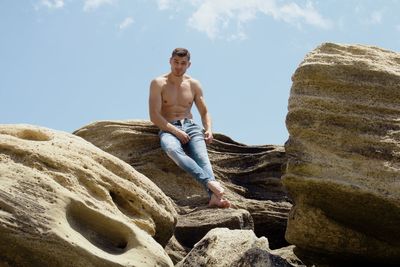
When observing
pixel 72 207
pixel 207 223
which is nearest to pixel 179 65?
pixel 207 223

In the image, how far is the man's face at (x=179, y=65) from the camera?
1105 cm

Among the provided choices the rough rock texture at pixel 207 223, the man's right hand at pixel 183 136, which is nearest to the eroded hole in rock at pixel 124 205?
the rough rock texture at pixel 207 223

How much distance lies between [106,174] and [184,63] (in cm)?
360

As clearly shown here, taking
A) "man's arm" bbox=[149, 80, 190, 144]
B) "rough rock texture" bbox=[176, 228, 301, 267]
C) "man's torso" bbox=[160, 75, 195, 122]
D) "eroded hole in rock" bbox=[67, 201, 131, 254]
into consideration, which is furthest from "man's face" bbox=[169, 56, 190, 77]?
"eroded hole in rock" bbox=[67, 201, 131, 254]

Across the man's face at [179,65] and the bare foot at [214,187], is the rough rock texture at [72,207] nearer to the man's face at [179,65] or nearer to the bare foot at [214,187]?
the bare foot at [214,187]

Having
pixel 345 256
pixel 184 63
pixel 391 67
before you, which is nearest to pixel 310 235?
pixel 345 256

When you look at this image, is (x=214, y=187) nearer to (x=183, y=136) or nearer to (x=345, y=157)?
(x=183, y=136)

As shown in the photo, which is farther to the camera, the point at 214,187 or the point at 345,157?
the point at 214,187

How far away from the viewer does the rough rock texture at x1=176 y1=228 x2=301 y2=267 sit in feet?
24.3

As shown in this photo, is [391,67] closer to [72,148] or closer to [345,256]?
[345,256]

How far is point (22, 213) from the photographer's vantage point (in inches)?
261

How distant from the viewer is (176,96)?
1105 cm

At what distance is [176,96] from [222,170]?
143 centimetres

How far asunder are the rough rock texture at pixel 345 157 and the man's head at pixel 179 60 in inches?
118
